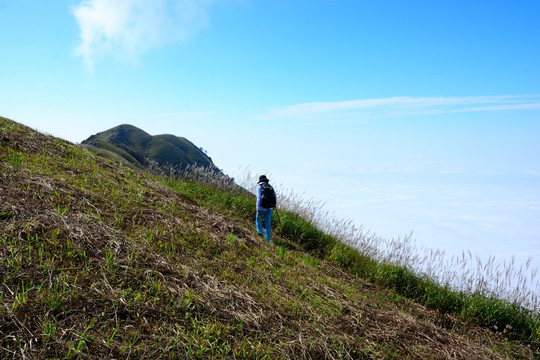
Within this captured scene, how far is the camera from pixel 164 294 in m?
3.92

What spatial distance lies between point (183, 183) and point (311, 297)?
8080 mm

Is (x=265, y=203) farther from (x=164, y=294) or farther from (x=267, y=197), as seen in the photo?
(x=164, y=294)

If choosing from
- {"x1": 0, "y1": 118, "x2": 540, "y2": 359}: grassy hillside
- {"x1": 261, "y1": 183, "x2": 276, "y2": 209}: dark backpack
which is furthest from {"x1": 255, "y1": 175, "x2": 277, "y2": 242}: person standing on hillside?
{"x1": 0, "y1": 118, "x2": 540, "y2": 359}: grassy hillside

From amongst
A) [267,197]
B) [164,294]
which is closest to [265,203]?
[267,197]

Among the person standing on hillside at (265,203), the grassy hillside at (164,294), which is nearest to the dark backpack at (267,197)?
the person standing on hillside at (265,203)

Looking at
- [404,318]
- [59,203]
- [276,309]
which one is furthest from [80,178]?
[404,318]

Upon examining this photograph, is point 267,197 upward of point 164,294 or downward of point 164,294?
upward

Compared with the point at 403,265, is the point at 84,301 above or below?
below

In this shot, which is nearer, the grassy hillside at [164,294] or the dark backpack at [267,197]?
the grassy hillside at [164,294]

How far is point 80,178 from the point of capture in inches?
295

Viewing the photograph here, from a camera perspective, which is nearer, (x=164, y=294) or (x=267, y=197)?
(x=164, y=294)

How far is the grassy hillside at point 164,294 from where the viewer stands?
3232mm

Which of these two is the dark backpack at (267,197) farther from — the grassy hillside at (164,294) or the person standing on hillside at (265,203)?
the grassy hillside at (164,294)

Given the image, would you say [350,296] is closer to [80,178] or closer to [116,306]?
[116,306]
